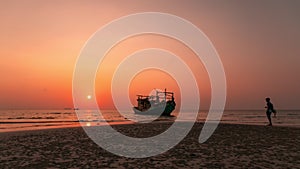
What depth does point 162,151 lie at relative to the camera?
14.4m

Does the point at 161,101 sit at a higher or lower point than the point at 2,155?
higher

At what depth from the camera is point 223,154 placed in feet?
43.1

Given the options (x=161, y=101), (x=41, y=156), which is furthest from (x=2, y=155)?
(x=161, y=101)

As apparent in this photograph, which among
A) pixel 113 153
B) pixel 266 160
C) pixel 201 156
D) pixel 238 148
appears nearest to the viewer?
pixel 266 160

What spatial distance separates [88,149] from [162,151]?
422 centimetres

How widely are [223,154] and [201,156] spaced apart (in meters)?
1.24

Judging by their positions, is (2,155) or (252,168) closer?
(252,168)

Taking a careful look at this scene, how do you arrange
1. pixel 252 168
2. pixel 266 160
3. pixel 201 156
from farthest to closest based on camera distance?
pixel 201 156, pixel 266 160, pixel 252 168

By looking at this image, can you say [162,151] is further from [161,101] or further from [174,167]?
[161,101]

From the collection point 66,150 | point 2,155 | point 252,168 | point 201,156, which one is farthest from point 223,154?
point 2,155

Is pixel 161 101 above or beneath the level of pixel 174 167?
above

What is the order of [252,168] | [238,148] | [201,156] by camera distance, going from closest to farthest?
[252,168] → [201,156] → [238,148]

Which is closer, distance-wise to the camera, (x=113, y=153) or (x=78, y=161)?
(x=78, y=161)

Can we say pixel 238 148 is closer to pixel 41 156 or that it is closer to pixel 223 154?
pixel 223 154
